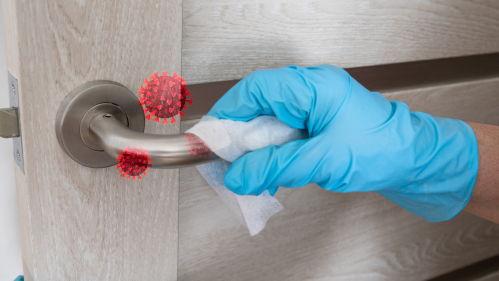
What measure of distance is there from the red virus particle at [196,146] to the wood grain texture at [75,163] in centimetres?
6

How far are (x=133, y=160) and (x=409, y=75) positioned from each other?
38 centimetres

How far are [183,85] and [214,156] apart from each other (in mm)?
79

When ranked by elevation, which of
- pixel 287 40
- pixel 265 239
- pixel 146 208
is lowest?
pixel 265 239

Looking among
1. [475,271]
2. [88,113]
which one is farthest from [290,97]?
[475,271]

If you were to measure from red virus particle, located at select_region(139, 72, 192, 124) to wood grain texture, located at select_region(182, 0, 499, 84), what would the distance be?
0.03 metres

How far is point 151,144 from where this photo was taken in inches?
8.8

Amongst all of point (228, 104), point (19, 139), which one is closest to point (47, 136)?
point (19, 139)

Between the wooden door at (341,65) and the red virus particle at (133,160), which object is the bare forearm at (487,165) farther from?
the red virus particle at (133,160)

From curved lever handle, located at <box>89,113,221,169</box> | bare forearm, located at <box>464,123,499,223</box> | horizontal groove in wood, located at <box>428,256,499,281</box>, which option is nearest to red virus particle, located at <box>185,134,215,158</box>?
curved lever handle, located at <box>89,113,221,169</box>

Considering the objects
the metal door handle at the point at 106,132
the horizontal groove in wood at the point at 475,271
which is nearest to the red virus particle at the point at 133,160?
the metal door handle at the point at 106,132

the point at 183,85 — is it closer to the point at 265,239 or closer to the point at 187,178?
the point at 187,178

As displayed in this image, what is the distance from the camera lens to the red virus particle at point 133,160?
0.22 m

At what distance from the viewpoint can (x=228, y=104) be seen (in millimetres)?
276

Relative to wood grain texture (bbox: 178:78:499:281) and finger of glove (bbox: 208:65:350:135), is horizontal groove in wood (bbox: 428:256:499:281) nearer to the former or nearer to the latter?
wood grain texture (bbox: 178:78:499:281)
